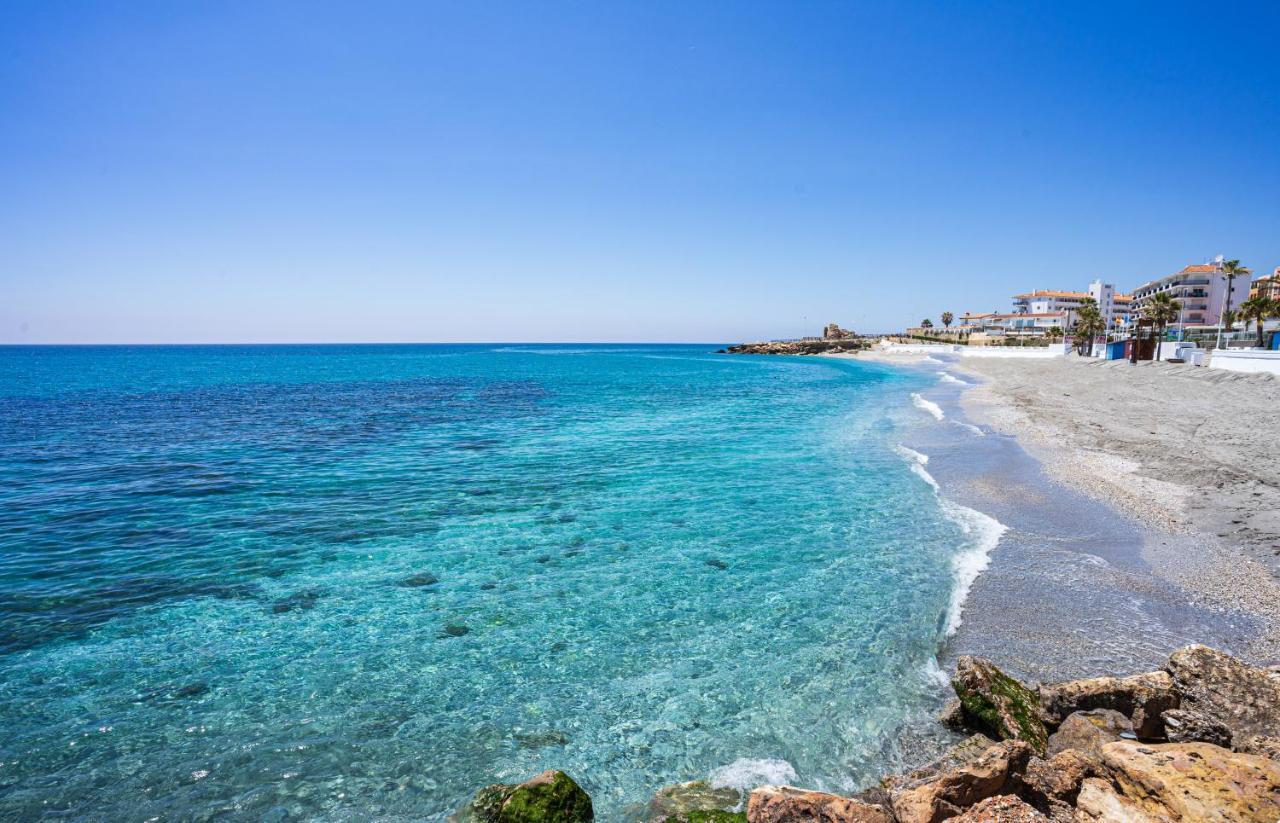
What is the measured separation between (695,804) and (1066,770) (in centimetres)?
344

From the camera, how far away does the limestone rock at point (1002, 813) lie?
4.49 metres

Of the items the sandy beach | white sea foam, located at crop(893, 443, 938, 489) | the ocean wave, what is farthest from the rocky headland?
white sea foam, located at crop(893, 443, 938, 489)

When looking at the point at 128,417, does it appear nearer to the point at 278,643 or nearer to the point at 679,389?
the point at 278,643

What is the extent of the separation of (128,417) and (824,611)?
39919 mm

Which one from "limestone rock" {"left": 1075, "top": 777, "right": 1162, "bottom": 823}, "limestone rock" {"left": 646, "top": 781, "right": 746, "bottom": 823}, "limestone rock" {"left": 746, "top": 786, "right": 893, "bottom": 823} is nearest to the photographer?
"limestone rock" {"left": 1075, "top": 777, "right": 1162, "bottom": 823}

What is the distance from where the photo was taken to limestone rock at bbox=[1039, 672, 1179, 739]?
633 centimetres

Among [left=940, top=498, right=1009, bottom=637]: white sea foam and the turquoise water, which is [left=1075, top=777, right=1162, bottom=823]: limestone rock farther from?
[left=940, top=498, right=1009, bottom=637]: white sea foam

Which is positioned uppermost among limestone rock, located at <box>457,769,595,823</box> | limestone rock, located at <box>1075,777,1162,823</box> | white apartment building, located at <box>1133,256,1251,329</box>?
white apartment building, located at <box>1133,256,1251,329</box>

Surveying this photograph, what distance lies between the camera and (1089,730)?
623cm

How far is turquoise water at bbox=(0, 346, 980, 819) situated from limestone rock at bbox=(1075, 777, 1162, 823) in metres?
2.01

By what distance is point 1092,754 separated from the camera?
566cm

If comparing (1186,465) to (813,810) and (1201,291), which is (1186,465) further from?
(1201,291)

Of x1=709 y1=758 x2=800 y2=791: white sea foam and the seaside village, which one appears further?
the seaside village

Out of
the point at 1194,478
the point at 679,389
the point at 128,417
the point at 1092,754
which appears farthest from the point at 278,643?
the point at 679,389
